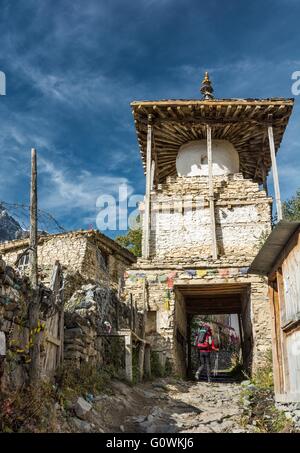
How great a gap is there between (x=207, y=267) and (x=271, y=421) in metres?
5.86

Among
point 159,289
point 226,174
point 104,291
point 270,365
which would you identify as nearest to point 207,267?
point 159,289

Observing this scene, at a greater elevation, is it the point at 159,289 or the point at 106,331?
the point at 159,289

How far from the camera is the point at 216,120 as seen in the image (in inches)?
646

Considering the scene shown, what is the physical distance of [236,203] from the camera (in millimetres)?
15703

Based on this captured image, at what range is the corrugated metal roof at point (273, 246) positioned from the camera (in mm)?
6020

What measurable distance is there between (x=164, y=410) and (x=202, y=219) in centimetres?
875

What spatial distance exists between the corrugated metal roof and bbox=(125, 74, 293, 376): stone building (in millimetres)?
4334

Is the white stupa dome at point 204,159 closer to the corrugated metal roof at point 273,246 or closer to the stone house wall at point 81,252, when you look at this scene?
the stone house wall at point 81,252

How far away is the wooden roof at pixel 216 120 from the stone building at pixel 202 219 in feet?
0.11

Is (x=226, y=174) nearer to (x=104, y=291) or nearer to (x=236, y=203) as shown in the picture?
(x=236, y=203)

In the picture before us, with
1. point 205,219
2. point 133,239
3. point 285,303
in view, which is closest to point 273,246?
point 285,303

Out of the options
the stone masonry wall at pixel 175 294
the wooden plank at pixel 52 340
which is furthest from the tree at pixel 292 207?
the wooden plank at pixel 52 340

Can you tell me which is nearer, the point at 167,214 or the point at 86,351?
the point at 86,351

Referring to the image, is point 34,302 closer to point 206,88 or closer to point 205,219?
point 205,219
